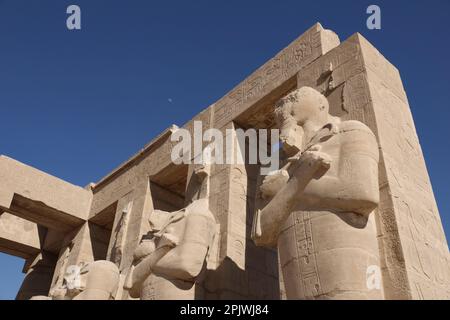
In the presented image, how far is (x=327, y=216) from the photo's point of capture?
3213 mm

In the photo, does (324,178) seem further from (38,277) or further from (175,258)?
(38,277)

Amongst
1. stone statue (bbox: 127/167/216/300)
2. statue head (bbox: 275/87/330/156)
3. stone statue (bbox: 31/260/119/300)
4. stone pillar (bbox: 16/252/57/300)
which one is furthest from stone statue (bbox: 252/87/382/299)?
stone pillar (bbox: 16/252/57/300)

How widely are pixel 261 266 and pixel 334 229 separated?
9.85ft

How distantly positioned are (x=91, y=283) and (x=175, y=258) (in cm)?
131

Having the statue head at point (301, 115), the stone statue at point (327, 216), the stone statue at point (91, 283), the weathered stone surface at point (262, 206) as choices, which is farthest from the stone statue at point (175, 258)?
the statue head at point (301, 115)

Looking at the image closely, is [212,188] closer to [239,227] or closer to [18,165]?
[239,227]

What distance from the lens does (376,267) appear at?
3.10m

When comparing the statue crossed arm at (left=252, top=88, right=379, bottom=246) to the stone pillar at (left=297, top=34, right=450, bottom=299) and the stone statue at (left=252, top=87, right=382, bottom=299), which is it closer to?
the stone statue at (left=252, top=87, right=382, bottom=299)

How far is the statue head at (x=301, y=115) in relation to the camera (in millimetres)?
3922

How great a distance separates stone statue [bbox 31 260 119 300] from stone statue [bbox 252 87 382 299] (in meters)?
2.19

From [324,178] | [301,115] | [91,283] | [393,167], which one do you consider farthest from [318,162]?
[91,283]

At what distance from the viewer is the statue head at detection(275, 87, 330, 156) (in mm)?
3922
